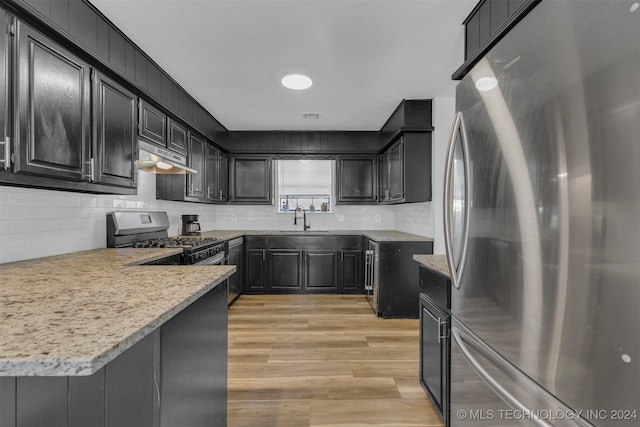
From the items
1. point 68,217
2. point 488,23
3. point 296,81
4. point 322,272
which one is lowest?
point 322,272

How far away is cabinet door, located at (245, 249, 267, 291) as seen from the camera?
454 cm

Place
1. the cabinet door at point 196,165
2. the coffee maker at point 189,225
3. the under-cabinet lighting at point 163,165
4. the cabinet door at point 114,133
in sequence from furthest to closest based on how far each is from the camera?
the coffee maker at point 189,225
the cabinet door at point 196,165
the under-cabinet lighting at point 163,165
the cabinet door at point 114,133

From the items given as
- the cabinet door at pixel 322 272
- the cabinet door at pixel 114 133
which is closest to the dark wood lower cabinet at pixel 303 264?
the cabinet door at pixel 322 272

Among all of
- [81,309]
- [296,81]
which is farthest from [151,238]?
[81,309]

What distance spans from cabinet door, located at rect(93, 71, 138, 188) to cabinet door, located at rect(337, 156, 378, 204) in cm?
300

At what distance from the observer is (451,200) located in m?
1.46

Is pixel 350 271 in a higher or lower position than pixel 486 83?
lower

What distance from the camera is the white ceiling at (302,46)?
6.31 feet

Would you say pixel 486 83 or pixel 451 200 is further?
pixel 451 200

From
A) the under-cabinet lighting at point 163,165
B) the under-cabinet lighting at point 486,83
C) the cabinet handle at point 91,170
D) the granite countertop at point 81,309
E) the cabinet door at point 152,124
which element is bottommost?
the granite countertop at point 81,309

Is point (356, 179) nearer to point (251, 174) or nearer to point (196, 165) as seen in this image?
point (251, 174)

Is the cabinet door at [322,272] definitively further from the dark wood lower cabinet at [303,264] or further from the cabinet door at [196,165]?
the cabinet door at [196,165]

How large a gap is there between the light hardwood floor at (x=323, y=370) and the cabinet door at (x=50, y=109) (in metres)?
1.71

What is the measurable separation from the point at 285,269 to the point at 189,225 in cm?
142
